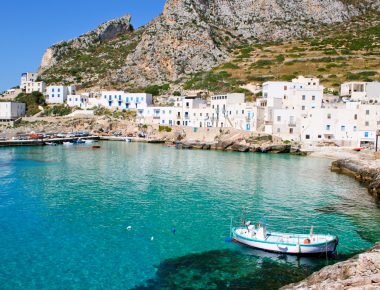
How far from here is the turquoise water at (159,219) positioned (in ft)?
55.8

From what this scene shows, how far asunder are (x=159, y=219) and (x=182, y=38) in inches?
3568

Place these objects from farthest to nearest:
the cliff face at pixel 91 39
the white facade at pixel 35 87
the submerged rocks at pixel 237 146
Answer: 1. the cliff face at pixel 91 39
2. the white facade at pixel 35 87
3. the submerged rocks at pixel 237 146

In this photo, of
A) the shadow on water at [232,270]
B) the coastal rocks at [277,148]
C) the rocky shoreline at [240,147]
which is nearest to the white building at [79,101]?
the rocky shoreline at [240,147]

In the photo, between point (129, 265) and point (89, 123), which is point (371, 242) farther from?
point (89, 123)

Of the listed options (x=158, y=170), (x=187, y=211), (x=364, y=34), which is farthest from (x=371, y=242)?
(x=364, y=34)

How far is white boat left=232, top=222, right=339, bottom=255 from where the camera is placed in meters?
19.2

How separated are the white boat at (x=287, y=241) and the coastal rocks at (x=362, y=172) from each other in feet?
51.4

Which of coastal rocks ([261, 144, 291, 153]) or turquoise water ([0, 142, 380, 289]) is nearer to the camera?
turquoise water ([0, 142, 380, 289])

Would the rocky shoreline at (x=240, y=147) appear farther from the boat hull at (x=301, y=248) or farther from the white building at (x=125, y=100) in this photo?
the boat hull at (x=301, y=248)

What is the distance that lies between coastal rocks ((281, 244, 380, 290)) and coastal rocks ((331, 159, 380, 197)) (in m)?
21.6

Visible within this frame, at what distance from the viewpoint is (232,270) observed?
57.3 feet

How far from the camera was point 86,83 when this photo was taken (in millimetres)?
107250

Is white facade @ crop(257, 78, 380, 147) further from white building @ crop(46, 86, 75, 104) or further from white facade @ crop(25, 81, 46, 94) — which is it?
white facade @ crop(25, 81, 46, 94)

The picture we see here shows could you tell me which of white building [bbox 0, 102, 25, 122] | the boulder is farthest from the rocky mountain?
the boulder
